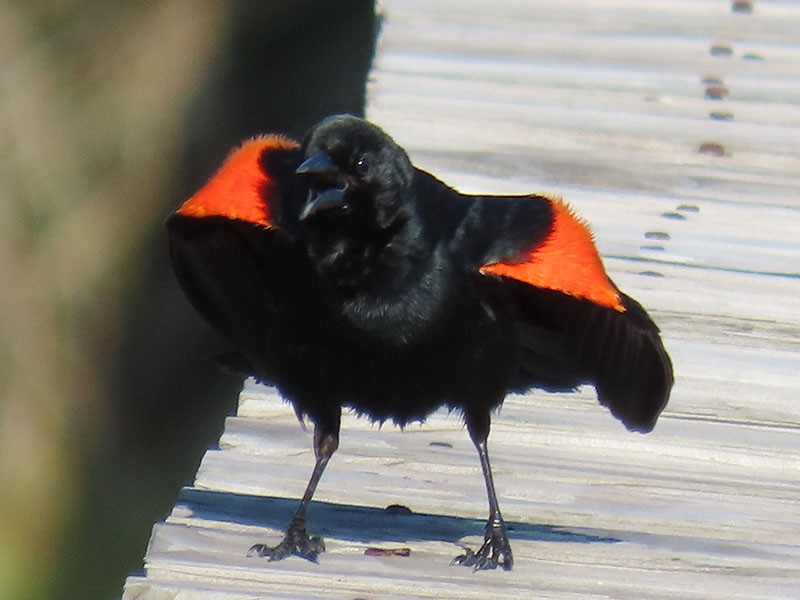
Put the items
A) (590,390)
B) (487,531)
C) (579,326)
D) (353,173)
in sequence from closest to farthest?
(487,531) → (353,173) → (579,326) → (590,390)

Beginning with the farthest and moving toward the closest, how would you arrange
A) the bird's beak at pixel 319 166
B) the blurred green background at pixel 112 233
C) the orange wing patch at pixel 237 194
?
the blurred green background at pixel 112 233
the orange wing patch at pixel 237 194
the bird's beak at pixel 319 166

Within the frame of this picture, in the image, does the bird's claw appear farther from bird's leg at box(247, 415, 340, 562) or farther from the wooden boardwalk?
bird's leg at box(247, 415, 340, 562)

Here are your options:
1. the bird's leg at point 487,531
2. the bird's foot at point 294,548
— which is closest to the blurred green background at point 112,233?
the bird's leg at point 487,531

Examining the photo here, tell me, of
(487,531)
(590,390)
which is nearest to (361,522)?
(487,531)

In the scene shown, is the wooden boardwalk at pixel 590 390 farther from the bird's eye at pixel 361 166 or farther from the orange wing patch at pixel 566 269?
the bird's eye at pixel 361 166

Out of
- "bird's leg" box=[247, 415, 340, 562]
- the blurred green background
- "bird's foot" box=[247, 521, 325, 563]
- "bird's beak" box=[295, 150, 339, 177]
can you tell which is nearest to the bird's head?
"bird's beak" box=[295, 150, 339, 177]

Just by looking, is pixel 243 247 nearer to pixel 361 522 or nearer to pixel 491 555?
pixel 361 522
